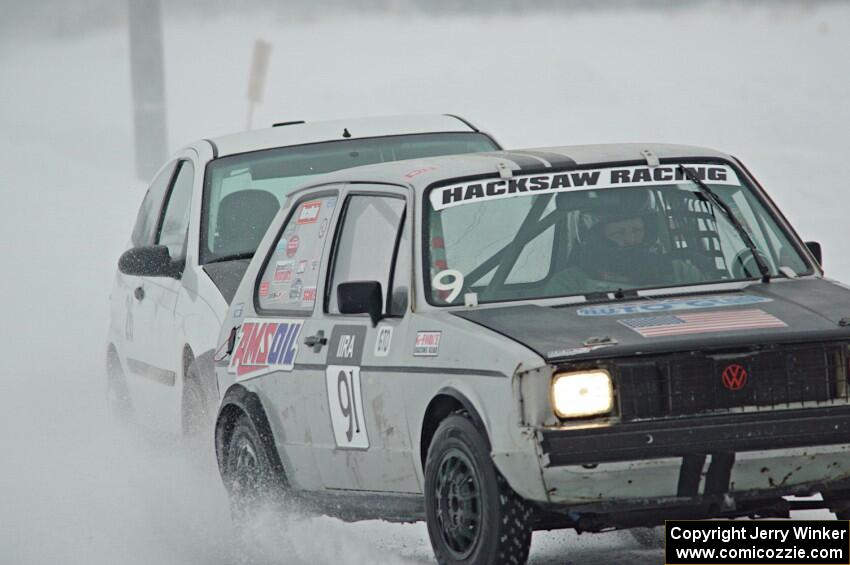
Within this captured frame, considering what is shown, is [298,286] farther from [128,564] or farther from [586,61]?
[586,61]

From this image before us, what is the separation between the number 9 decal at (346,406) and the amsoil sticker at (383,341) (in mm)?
143

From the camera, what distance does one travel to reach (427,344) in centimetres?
715

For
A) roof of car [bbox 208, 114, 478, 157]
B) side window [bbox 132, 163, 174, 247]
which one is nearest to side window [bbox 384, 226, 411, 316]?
roof of car [bbox 208, 114, 478, 157]

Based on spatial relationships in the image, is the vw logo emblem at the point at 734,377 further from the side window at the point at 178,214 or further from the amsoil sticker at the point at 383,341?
the side window at the point at 178,214

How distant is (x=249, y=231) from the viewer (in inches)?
423

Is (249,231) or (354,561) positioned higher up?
(249,231)

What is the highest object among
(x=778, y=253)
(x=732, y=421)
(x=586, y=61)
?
(x=586, y=61)

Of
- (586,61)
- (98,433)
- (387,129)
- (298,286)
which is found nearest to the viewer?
(298,286)

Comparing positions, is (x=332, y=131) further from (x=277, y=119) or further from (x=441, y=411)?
(x=277, y=119)

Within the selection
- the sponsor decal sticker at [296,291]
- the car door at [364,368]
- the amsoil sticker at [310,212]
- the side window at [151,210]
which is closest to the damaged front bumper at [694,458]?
the car door at [364,368]

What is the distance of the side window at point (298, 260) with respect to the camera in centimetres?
831

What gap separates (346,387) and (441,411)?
2.33ft

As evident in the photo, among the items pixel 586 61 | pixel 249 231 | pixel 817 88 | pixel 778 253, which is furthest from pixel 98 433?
pixel 586 61

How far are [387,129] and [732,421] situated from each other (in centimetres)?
543
